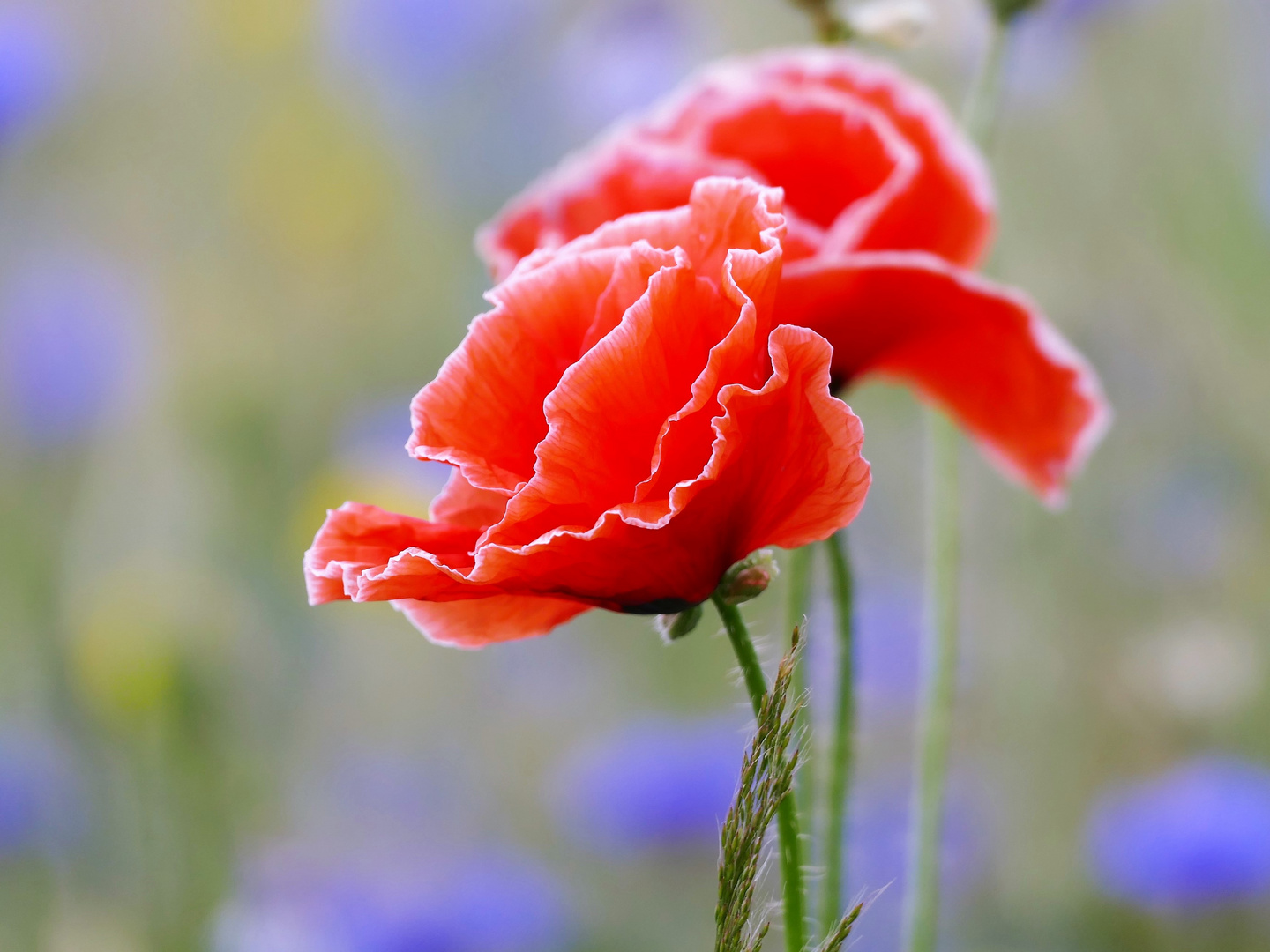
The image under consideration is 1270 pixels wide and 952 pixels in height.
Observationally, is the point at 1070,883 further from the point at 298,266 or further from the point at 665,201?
the point at 298,266

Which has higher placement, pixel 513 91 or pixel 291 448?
pixel 513 91

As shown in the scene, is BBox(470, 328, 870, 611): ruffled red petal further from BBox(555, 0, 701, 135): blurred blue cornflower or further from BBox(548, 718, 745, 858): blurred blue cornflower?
BBox(555, 0, 701, 135): blurred blue cornflower

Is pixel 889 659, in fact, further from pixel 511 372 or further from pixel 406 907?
pixel 511 372

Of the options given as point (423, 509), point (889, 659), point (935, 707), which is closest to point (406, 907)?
point (423, 509)

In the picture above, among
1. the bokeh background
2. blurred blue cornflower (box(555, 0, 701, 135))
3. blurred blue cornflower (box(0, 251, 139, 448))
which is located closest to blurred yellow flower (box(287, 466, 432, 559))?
the bokeh background

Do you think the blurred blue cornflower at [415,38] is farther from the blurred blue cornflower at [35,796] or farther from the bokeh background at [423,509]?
the blurred blue cornflower at [35,796]

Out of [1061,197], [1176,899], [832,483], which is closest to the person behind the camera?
[832,483]

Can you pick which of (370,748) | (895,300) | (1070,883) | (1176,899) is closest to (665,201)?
(895,300)
